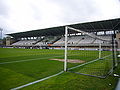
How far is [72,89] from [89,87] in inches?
24.7

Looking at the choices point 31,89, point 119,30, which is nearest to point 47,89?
point 31,89

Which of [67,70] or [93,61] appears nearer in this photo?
[67,70]

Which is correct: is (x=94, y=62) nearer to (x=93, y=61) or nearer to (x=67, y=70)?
(x=93, y=61)

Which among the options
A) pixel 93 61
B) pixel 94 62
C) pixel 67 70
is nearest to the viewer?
pixel 67 70

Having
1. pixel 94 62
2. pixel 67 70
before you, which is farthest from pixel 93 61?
pixel 67 70

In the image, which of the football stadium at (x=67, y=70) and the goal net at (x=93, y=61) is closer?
the football stadium at (x=67, y=70)

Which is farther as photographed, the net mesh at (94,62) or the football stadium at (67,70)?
the net mesh at (94,62)

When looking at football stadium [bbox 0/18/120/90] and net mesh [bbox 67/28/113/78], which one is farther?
net mesh [bbox 67/28/113/78]

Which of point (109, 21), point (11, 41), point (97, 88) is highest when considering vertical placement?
point (109, 21)

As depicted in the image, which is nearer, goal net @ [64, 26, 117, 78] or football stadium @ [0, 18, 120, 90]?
football stadium @ [0, 18, 120, 90]

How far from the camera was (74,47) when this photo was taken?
111ft

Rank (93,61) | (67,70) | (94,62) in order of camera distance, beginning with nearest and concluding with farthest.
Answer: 1. (67,70)
2. (94,62)
3. (93,61)

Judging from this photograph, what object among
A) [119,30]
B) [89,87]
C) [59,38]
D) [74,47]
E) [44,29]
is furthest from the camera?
[59,38]

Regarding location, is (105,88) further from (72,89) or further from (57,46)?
(57,46)
